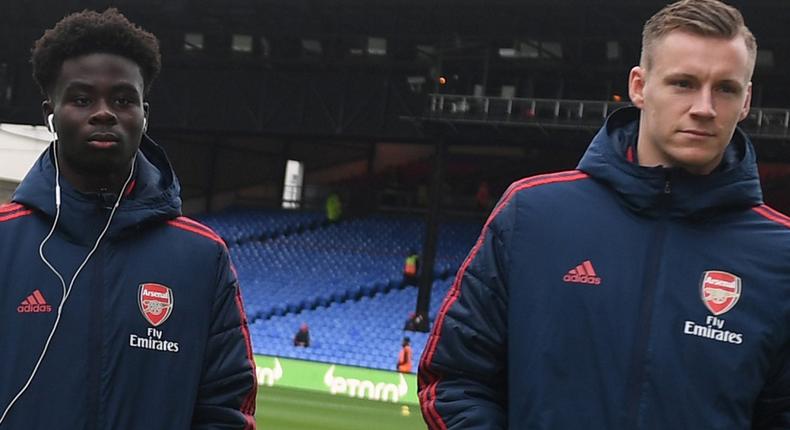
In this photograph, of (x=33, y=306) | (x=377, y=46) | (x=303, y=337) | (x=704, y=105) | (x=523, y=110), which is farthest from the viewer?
(x=377, y=46)

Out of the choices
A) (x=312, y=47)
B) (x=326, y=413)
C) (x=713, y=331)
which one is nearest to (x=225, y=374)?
(x=713, y=331)

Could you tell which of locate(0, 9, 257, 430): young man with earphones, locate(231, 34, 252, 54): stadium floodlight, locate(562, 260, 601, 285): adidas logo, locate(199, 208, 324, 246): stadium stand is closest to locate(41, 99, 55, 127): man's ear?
locate(0, 9, 257, 430): young man with earphones

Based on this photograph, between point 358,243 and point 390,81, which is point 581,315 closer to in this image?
point 390,81

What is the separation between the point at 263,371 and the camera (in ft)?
60.3

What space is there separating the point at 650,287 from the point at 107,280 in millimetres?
1370

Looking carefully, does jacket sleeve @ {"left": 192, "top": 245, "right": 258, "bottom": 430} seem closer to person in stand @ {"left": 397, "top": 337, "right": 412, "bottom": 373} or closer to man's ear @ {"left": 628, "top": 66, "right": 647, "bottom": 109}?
man's ear @ {"left": 628, "top": 66, "right": 647, "bottom": 109}

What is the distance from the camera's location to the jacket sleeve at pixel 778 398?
2.61 m

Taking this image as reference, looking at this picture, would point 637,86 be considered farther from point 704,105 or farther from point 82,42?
point 82,42

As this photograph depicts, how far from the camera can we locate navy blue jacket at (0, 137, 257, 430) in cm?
293

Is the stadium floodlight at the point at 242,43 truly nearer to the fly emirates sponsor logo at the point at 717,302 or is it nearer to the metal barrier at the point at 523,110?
the metal barrier at the point at 523,110

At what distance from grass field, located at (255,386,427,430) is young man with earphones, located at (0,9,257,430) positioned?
360 inches

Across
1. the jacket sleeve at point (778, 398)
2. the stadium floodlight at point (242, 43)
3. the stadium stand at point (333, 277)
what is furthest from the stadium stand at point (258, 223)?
the jacket sleeve at point (778, 398)

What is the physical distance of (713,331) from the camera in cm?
258

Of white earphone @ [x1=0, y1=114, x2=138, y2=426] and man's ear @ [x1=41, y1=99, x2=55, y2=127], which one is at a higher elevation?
man's ear @ [x1=41, y1=99, x2=55, y2=127]
